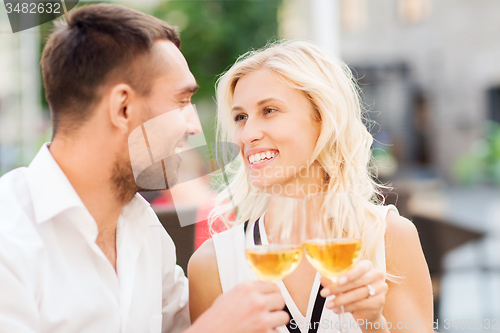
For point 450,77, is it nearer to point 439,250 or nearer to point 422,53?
point 422,53

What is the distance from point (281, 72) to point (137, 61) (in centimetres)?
52

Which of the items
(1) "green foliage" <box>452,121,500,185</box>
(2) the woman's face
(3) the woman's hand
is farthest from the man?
(1) "green foliage" <box>452,121,500,185</box>

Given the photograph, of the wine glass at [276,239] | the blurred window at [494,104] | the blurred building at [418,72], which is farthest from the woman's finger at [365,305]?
the blurred window at [494,104]

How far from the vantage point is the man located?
108 centimetres

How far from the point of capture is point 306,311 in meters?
1.39

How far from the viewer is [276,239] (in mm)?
957

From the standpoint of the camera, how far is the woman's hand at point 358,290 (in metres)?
0.97

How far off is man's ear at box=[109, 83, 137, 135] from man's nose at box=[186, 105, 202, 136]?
0.16m

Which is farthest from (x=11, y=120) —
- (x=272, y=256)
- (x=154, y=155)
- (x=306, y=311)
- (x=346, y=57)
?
(x=346, y=57)

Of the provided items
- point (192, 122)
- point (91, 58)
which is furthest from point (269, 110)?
point (91, 58)

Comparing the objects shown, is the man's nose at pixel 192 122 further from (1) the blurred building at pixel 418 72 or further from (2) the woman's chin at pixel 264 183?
(1) the blurred building at pixel 418 72

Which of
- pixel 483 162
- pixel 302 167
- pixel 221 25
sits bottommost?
pixel 483 162

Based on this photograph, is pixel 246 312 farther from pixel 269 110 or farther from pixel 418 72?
pixel 418 72

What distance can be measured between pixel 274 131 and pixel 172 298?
0.62m
